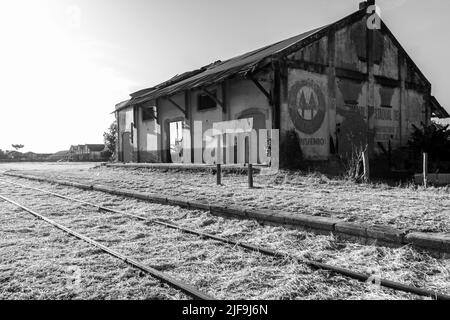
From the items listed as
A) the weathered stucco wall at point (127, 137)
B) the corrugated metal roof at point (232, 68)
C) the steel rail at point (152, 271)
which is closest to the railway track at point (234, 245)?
the steel rail at point (152, 271)

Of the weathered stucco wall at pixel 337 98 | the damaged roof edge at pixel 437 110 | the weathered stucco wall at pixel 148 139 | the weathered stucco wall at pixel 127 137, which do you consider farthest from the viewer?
the weathered stucco wall at pixel 127 137

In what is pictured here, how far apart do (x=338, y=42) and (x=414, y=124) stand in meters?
6.36

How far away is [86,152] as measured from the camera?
206ft

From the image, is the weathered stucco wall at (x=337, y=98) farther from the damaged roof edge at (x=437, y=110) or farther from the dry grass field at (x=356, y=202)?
the dry grass field at (x=356, y=202)

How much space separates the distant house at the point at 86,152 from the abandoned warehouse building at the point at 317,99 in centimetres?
3392

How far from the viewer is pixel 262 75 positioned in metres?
→ 14.4

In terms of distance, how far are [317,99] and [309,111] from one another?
0.70 metres

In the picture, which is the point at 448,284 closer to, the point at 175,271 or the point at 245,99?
the point at 175,271

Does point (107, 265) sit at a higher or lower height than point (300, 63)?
lower

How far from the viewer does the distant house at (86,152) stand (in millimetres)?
51562

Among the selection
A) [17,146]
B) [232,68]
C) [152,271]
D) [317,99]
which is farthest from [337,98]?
[17,146]
